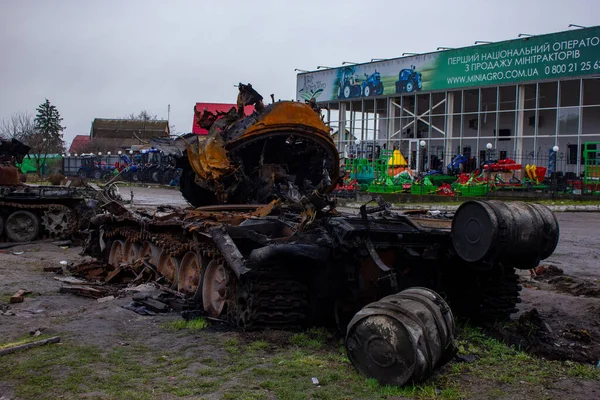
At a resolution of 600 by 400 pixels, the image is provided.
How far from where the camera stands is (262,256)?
7418 mm

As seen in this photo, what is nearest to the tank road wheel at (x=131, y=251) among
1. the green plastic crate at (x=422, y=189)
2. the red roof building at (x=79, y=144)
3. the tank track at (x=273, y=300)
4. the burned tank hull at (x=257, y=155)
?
the burned tank hull at (x=257, y=155)

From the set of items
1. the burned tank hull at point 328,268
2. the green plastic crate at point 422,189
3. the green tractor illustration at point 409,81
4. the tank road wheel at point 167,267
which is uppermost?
the green tractor illustration at point 409,81

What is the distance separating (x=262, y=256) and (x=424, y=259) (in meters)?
1.84

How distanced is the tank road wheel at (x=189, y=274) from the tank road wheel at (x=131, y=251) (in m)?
2.41

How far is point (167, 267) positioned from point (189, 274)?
3.35 ft

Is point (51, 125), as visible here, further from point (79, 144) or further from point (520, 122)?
point (520, 122)

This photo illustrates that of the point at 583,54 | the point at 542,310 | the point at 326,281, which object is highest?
the point at 583,54

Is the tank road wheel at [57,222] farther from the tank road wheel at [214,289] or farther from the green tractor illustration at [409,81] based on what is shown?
the green tractor illustration at [409,81]

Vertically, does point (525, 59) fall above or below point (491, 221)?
above

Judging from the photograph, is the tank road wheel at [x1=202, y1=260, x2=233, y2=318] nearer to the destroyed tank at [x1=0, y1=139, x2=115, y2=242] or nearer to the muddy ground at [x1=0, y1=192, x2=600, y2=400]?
the muddy ground at [x1=0, y1=192, x2=600, y2=400]

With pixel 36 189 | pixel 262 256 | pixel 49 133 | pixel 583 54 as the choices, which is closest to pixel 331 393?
pixel 262 256

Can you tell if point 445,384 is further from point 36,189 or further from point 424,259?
point 36,189

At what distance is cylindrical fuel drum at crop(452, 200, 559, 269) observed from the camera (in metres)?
6.96

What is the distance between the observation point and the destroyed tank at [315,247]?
23.2 ft
